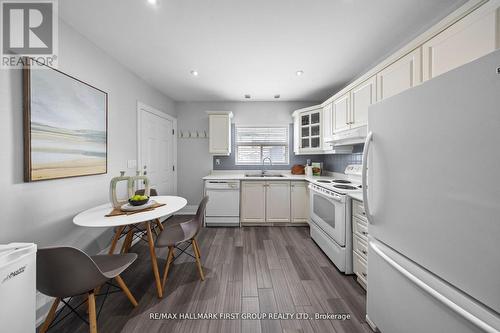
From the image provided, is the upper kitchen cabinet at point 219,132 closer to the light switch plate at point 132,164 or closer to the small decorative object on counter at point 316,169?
the light switch plate at point 132,164

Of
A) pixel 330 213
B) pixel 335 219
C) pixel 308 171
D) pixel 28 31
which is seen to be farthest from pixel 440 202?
pixel 28 31

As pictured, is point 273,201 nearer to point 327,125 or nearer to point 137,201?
point 327,125

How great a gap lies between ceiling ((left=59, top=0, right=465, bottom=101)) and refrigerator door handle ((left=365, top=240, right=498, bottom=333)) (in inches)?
75.7

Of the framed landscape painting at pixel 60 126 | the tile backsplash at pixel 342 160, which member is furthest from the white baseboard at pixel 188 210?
the tile backsplash at pixel 342 160

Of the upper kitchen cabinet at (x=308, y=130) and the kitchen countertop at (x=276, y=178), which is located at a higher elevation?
the upper kitchen cabinet at (x=308, y=130)

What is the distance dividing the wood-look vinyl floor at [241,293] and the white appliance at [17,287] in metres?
0.58

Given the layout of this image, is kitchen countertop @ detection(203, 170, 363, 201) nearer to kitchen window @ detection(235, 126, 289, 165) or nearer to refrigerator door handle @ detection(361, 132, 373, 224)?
kitchen window @ detection(235, 126, 289, 165)

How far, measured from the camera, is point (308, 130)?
341 centimetres

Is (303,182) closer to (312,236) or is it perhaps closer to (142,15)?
(312,236)

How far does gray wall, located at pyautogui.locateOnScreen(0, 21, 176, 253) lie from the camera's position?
1.25 metres

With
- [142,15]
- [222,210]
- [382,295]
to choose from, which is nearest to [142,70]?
[142,15]

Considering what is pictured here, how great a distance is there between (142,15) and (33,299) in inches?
85.7

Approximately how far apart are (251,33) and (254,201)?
252cm

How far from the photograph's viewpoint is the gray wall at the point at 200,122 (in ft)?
12.7
